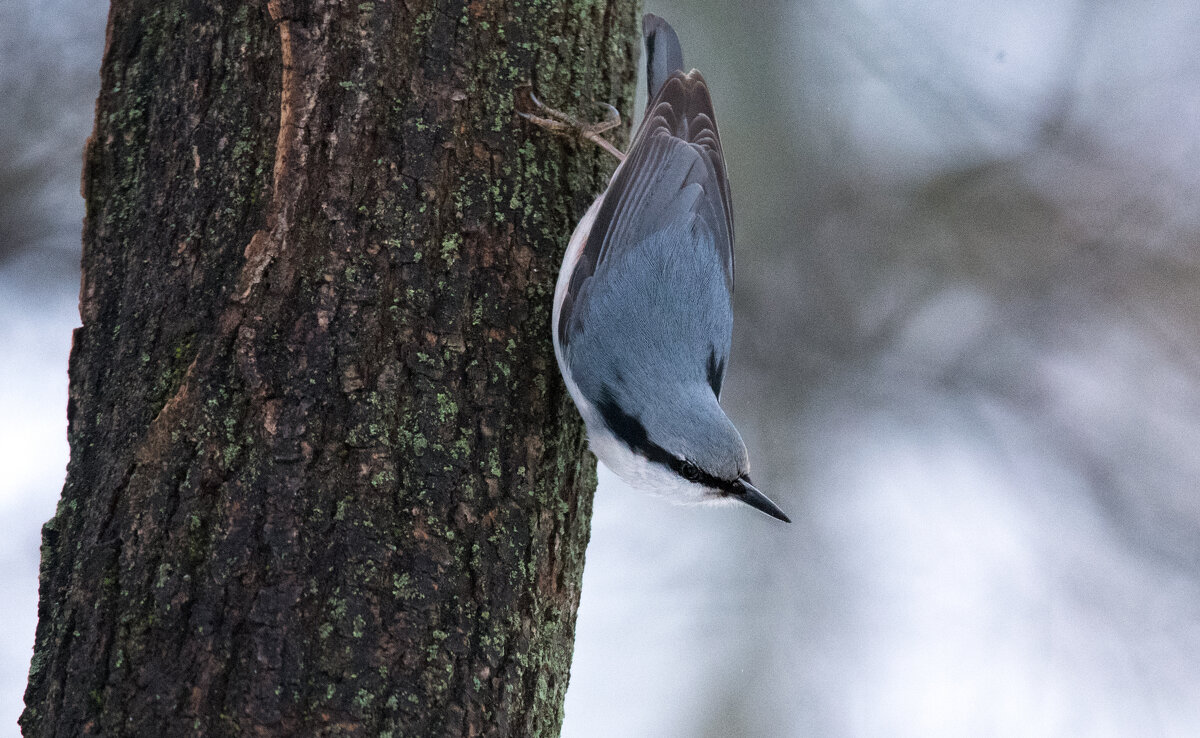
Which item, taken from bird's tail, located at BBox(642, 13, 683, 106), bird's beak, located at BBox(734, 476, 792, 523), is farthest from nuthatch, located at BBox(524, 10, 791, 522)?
bird's tail, located at BBox(642, 13, 683, 106)

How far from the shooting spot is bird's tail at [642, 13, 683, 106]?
2.52 meters

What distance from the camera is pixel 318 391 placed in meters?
1.53

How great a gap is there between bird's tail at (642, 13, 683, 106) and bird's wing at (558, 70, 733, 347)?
0.17 ft

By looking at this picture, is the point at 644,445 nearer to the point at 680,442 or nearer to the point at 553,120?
the point at 680,442

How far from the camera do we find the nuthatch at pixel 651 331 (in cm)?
192

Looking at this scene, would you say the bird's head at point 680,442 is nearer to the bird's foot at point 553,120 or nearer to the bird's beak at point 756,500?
the bird's beak at point 756,500

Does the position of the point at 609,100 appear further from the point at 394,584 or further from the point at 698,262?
the point at 394,584

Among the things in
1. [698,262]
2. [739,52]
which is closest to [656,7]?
[739,52]

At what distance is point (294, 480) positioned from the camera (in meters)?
1.47

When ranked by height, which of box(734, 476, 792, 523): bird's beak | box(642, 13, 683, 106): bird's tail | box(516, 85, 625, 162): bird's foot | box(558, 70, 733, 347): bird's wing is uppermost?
box(642, 13, 683, 106): bird's tail

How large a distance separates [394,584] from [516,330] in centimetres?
54

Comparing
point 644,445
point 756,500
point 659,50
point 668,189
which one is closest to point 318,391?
point 644,445

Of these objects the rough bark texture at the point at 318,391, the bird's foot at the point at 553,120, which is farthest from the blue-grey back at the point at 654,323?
the bird's foot at the point at 553,120

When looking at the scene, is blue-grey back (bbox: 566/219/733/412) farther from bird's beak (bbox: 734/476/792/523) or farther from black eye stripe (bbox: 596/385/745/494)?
bird's beak (bbox: 734/476/792/523)
